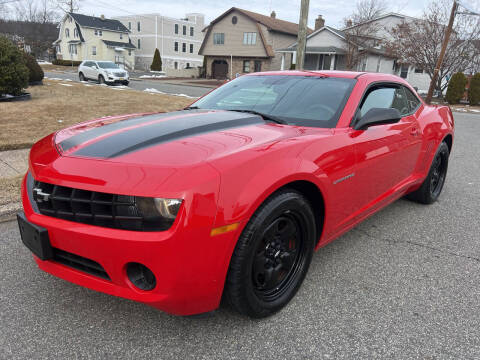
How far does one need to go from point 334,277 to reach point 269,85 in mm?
→ 1685

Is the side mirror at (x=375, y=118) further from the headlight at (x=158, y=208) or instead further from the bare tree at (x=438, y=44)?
the bare tree at (x=438, y=44)

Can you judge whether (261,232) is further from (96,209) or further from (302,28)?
(302,28)

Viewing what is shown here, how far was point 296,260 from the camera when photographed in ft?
7.91

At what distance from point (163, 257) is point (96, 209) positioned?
41cm

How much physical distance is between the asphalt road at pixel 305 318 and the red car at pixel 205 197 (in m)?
0.22

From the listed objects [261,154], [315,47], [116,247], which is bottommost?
[116,247]

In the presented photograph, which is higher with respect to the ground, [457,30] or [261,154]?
[457,30]

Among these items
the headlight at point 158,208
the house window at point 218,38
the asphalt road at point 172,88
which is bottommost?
the asphalt road at point 172,88

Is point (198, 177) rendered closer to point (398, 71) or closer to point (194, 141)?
point (194, 141)

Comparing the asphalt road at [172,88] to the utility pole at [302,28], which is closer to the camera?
the utility pole at [302,28]

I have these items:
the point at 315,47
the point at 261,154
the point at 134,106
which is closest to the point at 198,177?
the point at 261,154

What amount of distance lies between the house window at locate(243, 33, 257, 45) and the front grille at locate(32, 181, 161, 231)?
1614 inches

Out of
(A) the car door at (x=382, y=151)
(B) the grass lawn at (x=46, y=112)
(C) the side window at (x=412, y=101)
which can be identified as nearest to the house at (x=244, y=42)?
(B) the grass lawn at (x=46, y=112)

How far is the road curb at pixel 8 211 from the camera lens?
347cm
